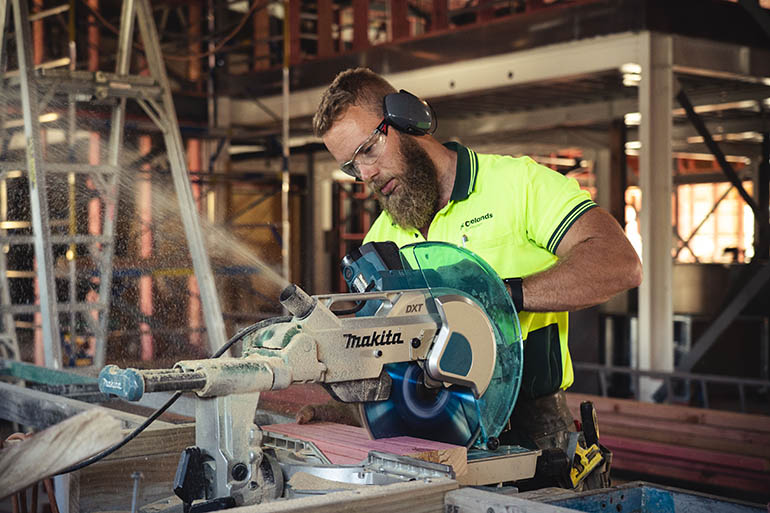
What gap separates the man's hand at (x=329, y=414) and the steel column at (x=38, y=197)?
13.0 ft

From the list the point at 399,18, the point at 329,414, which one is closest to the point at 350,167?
the point at 329,414

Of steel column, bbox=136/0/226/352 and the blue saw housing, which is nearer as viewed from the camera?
the blue saw housing

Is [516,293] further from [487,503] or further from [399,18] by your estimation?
[399,18]

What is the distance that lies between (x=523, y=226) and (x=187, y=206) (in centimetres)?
460

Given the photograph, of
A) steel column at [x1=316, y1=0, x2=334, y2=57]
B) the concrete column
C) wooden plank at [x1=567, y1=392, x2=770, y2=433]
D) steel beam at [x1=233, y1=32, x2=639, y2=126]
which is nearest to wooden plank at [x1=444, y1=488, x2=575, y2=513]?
wooden plank at [x1=567, y1=392, x2=770, y2=433]

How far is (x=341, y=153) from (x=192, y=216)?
4473 millimetres

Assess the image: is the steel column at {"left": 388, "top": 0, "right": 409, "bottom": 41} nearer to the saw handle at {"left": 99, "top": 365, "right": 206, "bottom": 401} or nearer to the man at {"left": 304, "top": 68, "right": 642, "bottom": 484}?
the man at {"left": 304, "top": 68, "right": 642, "bottom": 484}

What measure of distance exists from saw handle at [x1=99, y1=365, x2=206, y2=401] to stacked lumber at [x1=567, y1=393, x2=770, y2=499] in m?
4.72

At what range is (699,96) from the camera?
376 inches

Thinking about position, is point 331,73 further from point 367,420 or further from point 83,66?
point 367,420

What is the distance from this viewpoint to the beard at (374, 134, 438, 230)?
2.31m

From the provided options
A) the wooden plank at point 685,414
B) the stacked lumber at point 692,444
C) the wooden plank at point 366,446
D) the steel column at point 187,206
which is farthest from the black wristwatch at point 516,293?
the steel column at point 187,206

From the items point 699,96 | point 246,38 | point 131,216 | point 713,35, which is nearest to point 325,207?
point 246,38

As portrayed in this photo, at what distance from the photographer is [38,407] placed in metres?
2.64
